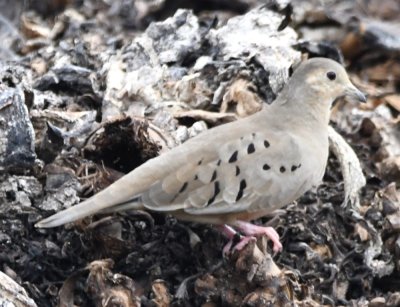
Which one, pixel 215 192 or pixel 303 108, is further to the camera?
pixel 303 108

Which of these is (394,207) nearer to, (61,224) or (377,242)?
(377,242)

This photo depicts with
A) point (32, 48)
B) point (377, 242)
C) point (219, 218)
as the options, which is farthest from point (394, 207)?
point (32, 48)

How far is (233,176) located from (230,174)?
2cm

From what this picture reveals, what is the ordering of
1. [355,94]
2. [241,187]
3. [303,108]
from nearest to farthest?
[241,187]
[303,108]
[355,94]

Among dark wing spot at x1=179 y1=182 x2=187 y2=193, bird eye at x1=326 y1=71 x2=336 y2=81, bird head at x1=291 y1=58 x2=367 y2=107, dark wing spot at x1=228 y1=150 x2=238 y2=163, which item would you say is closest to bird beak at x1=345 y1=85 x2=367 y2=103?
bird head at x1=291 y1=58 x2=367 y2=107

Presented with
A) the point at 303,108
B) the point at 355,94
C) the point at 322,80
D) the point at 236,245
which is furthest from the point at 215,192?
the point at 355,94

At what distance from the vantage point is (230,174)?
5602 mm

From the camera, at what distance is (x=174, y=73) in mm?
6832

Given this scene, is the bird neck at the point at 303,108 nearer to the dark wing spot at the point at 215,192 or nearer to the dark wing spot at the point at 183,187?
the dark wing spot at the point at 215,192

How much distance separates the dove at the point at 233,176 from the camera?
5430 mm

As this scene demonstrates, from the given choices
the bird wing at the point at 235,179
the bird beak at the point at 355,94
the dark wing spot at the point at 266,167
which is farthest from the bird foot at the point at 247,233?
the bird beak at the point at 355,94

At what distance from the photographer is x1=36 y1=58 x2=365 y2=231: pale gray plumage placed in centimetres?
543

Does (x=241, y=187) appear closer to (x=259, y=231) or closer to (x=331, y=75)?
(x=259, y=231)

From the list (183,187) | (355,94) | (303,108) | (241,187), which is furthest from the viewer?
(355,94)
